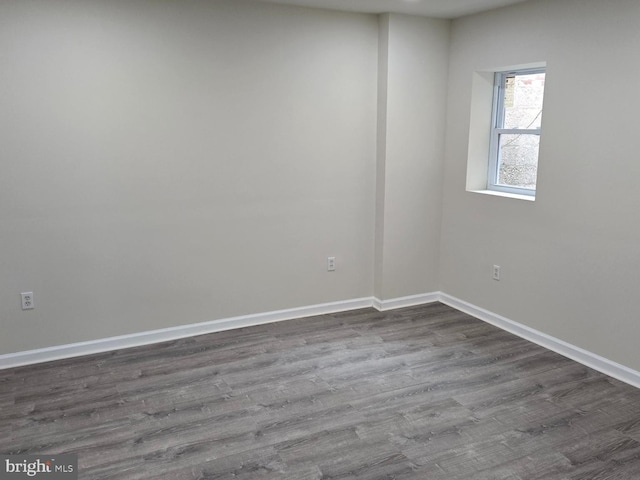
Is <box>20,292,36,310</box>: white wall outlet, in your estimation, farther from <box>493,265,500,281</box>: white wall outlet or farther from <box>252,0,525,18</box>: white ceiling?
<box>493,265,500,281</box>: white wall outlet

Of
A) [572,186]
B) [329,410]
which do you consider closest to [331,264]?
[329,410]

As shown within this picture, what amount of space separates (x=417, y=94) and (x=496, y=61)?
0.63 meters

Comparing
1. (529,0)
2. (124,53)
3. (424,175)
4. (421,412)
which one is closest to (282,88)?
(124,53)

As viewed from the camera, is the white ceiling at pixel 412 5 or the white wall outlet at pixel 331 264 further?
the white wall outlet at pixel 331 264

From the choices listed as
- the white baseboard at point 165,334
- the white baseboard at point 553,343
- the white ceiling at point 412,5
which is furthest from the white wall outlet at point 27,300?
the white baseboard at point 553,343

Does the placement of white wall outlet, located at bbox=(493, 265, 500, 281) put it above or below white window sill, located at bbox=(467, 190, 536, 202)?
below

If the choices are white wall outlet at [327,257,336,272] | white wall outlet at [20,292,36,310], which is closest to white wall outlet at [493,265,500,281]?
white wall outlet at [327,257,336,272]

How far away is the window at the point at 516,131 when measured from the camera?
392cm

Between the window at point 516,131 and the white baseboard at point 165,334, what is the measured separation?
4.87ft

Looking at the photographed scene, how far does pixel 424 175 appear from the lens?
14.7 ft

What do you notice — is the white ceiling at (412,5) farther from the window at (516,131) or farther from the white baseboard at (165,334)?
the white baseboard at (165,334)

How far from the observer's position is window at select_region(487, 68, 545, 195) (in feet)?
12.9

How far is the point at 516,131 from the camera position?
4070mm

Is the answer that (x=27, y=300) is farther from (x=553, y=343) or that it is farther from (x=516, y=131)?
(x=516, y=131)
